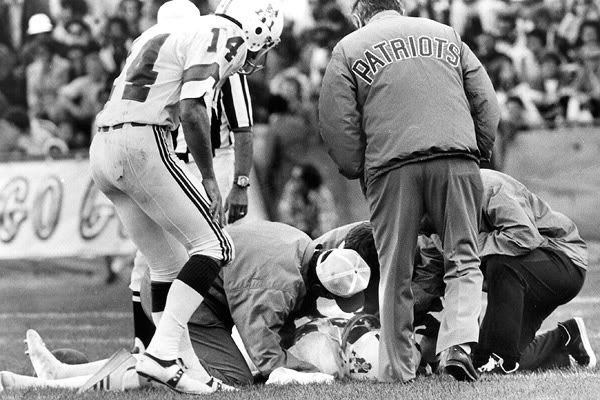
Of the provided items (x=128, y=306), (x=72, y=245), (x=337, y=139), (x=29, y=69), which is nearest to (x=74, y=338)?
(x=128, y=306)

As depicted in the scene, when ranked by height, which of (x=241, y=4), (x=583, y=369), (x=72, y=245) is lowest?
(x=72, y=245)

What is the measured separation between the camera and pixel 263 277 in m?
6.27

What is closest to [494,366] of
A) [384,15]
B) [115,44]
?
[384,15]

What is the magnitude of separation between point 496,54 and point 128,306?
473 cm

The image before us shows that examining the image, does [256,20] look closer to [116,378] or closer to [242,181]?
[242,181]

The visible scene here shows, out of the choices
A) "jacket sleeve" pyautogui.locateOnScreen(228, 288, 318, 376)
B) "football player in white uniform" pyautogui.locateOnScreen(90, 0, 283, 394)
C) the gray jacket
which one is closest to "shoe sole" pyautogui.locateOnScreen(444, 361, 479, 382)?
"jacket sleeve" pyautogui.locateOnScreen(228, 288, 318, 376)

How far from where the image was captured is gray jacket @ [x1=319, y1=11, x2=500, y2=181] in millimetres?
5969

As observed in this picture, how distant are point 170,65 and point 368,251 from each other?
57.6 inches

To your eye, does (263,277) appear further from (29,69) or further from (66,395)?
Result: (29,69)

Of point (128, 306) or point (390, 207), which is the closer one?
point (390, 207)

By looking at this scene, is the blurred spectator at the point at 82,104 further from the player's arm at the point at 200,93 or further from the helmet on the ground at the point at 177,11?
the player's arm at the point at 200,93

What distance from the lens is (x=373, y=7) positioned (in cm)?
641

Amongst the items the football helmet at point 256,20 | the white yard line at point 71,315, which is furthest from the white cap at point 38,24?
the football helmet at point 256,20

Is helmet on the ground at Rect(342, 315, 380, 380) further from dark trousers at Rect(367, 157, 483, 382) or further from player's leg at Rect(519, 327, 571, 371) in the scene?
player's leg at Rect(519, 327, 571, 371)
